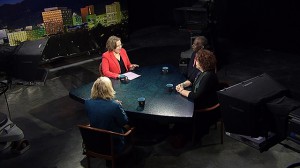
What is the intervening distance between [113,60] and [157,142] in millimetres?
1418

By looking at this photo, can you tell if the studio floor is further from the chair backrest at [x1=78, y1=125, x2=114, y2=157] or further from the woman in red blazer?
the woman in red blazer

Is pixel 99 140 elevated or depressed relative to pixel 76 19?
depressed

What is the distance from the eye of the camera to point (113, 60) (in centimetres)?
494

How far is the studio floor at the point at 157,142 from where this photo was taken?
13.0ft

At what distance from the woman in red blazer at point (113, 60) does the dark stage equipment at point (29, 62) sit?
34.6 inches

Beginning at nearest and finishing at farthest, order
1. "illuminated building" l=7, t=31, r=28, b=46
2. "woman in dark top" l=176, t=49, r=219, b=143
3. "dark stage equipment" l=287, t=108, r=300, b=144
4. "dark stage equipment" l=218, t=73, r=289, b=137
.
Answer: "dark stage equipment" l=287, t=108, r=300, b=144
"dark stage equipment" l=218, t=73, r=289, b=137
"woman in dark top" l=176, t=49, r=219, b=143
"illuminated building" l=7, t=31, r=28, b=46

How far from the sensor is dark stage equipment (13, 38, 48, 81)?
4.32m

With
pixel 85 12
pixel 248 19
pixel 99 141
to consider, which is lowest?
pixel 99 141

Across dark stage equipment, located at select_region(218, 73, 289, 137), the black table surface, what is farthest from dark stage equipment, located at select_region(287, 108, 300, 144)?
the black table surface

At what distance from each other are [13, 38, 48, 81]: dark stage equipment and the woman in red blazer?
88 centimetres

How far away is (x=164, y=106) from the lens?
145 inches

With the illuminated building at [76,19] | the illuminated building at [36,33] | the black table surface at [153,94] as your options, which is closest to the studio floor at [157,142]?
the black table surface at [153,94]

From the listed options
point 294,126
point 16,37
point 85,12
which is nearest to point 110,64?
point 294,126

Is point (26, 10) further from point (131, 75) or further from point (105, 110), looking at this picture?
point (105, 110)
